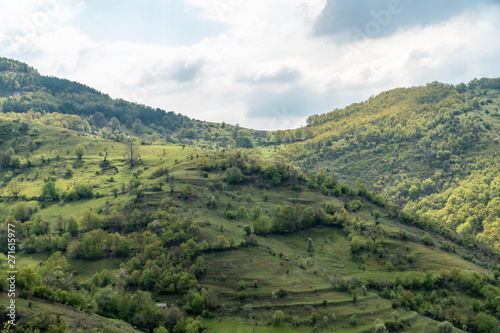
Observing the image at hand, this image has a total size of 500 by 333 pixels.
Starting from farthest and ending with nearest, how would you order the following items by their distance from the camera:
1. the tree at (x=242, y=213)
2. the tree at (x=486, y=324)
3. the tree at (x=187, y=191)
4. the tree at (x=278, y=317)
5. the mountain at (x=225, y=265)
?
the tree at (x=187, y=191)
the tree at (x=242, y=213)
the tree at (x=486, y=324)
the tree at (x=278, y=317)
the mountain at (x=225, y=265)

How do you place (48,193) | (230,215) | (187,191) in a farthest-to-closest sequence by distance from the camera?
(48,193)
(187,191)
(230,215)

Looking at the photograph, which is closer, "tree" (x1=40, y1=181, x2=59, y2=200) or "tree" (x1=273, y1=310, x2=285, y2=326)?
"tree" (x1=273, y1=310, x2=285, y2=326)

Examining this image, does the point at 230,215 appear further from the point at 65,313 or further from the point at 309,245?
the point at 65,313

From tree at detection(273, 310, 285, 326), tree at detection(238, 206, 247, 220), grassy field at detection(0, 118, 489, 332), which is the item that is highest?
tree at detection(238, 206, 247, 220)

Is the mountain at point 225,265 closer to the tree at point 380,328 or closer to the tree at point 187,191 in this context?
the tree at point 380,328

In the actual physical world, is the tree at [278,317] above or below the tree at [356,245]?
below

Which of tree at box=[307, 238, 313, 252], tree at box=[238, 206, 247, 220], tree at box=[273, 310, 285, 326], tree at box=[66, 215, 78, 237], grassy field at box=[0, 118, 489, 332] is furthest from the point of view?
tree at box=[238, 206, 247, 220]

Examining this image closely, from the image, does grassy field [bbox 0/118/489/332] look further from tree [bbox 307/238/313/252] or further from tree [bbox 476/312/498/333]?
tree [bbox 476/312/498/333]

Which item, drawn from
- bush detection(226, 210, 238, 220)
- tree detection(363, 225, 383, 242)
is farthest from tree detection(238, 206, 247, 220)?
tree detection(363, 225, 383, 242)

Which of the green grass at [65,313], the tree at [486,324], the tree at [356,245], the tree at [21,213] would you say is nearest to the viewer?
the green grass at [65,313]

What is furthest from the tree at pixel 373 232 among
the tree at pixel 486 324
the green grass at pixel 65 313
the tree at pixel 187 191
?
the green grass at pixel 65 313

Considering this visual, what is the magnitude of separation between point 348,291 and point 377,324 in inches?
760

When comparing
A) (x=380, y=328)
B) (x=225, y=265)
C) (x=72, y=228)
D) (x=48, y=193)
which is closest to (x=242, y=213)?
(x=225, y=265)

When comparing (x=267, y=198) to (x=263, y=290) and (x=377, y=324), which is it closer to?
(x=263, y=290)
